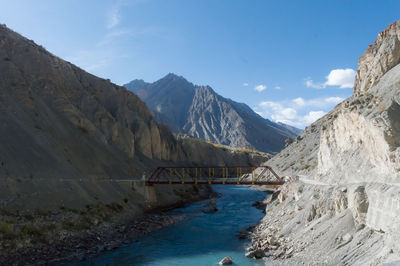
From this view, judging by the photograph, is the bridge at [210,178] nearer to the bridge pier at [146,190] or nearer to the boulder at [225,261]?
the bridge pier at [146,190]

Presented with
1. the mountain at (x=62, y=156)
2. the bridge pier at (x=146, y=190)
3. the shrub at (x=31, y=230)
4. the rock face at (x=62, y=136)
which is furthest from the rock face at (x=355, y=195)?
the bridge pier at (x=146, y=190)

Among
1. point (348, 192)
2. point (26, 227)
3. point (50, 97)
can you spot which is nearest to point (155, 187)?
point (50, 97)

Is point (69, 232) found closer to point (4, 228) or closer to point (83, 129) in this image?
point (4, 228)

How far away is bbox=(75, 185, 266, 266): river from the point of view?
2406cm

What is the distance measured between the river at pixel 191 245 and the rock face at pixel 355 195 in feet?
9.10

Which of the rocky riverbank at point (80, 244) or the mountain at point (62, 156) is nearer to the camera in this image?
the rocky riverbank at point (80, 244)

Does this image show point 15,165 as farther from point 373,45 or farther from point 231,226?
point 373,45

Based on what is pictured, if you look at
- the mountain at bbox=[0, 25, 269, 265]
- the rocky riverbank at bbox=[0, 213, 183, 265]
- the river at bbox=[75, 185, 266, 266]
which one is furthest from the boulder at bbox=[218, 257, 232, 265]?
the mountain at bbox=[0, 25, 269, 265]

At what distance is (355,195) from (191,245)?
16508 mm

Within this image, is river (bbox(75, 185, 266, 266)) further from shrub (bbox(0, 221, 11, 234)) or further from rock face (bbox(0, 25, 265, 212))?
rock face (bbox(0, 25, 265, 212))

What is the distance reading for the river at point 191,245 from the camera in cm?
2406

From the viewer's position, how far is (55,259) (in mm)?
23406

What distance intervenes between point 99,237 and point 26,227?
6666 mm

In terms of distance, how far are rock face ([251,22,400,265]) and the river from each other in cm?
277
